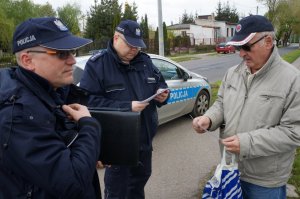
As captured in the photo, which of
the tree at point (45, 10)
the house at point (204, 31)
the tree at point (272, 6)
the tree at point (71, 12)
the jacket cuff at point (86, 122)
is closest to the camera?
the jacket cuff at point (86, 122)

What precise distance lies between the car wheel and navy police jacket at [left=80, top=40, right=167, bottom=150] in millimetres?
4244

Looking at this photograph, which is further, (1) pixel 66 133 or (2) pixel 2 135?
(1) pixel 66 133

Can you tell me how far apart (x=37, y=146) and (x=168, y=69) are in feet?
17.1

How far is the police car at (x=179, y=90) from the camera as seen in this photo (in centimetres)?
628

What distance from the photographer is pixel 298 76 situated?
211cm

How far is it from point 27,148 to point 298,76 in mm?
1703

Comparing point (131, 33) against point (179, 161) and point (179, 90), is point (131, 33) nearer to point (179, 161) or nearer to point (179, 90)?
point (179, 161)

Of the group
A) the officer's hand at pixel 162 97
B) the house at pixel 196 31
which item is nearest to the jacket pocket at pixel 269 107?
the officer's hand at pixel 162 97

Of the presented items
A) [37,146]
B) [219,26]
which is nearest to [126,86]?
[37,146]

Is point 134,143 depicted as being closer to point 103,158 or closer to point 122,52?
point 103,158

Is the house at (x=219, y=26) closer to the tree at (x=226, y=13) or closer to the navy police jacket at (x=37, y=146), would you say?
the tree at (x=226, y=13)

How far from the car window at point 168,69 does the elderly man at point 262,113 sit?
4.01 meters

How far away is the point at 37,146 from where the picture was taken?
1.43 meters

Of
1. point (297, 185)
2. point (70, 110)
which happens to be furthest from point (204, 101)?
point (70, 110)
